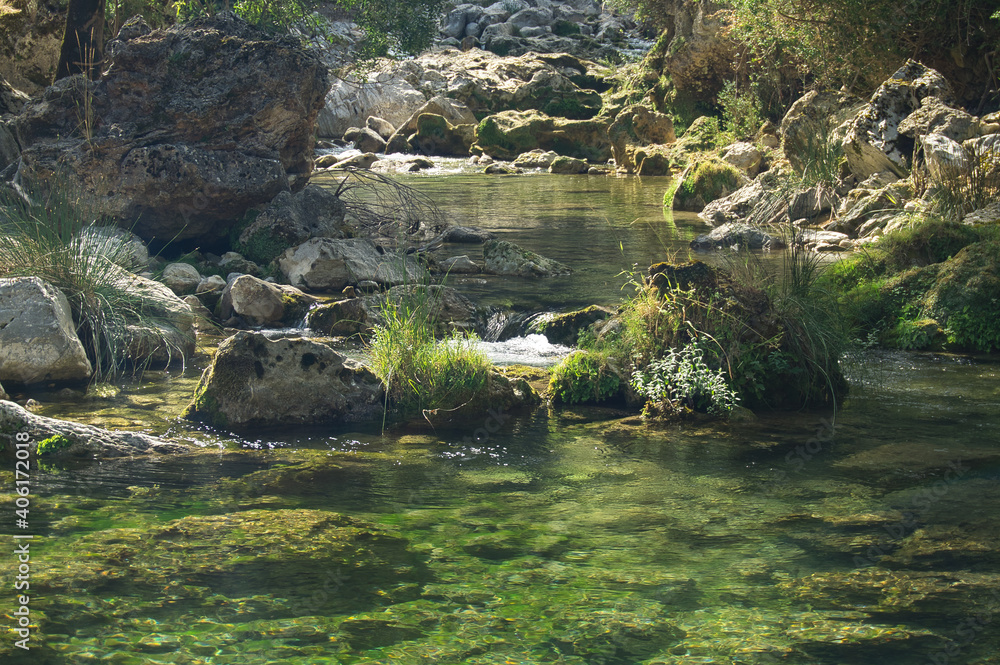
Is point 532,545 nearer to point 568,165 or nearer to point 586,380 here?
point 586,380

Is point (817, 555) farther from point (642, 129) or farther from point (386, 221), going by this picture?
point (642, 129)

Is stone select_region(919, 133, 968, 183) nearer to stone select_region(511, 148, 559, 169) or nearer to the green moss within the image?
the green moss

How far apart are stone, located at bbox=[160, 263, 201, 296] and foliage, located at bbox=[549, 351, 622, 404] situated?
5734 millimetres

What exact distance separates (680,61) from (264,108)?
22.1 m

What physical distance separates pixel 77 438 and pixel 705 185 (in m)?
17.5

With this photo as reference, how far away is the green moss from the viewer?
19.1 ft

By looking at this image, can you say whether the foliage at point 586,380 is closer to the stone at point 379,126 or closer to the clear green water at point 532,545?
the clear green water at point 532,545

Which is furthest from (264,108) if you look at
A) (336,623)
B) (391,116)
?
(391,116)

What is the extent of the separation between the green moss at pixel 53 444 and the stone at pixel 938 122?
13.6 metres

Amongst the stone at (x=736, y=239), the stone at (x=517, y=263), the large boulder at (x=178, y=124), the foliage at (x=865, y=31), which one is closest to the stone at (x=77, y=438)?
the large boulder at (x=178, y=124)

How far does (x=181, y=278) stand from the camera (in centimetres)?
1130

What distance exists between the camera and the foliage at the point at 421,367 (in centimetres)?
715

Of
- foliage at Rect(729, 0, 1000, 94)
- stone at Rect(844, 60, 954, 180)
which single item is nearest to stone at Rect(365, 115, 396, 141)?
foliage at Rect(729, 0, 1000, 94)

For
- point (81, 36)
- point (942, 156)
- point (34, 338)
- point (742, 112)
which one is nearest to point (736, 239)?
point (942, 156)
